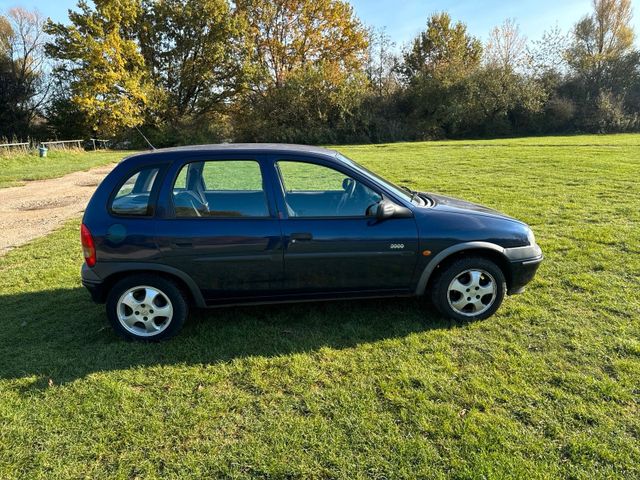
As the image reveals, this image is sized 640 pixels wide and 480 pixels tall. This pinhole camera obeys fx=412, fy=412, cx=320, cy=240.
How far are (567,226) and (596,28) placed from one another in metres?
49.1

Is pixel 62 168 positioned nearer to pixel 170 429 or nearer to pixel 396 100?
pixel 170 429

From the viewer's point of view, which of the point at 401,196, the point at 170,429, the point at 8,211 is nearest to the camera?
the point at 170,429

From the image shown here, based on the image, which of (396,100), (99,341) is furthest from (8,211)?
(396,100)

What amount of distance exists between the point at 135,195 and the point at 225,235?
2.85 feet

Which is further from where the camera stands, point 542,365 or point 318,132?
point 318,132

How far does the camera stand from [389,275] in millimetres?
3820

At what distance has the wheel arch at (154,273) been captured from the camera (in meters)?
3.57

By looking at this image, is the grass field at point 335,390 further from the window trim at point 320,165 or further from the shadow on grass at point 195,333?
the window trim at point 320,165

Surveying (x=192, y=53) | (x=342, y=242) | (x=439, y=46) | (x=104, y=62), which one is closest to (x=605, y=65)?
(x=439, y=46)

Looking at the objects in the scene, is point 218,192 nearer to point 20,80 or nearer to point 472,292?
point 472,292

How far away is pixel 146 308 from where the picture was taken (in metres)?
3.70

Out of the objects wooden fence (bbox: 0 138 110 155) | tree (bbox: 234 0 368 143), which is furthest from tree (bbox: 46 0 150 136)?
tree (bbox: 234 0 368 143)

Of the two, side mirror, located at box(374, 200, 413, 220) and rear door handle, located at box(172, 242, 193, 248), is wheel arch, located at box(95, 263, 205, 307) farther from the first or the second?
side mirror, located at box(374, 200, 413, 220)

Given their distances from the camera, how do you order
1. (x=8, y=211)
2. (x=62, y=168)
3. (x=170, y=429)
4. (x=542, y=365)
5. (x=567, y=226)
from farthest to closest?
(x=62, y=168)
(x=8, y=211)
(x=567, y=226)
(x=542, y=365)
(x=170, y=429)
